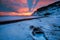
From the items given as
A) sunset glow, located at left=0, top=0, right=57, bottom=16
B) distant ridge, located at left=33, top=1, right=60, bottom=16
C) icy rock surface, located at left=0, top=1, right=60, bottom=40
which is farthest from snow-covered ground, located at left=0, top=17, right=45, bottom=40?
distant ridge, located at left=33, top=1, right=60, bottom=16

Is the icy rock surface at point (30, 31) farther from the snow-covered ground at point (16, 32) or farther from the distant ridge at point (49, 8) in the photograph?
the distant ridge at point (49, 8)

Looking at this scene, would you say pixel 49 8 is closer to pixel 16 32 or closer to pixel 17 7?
pixel 17 7

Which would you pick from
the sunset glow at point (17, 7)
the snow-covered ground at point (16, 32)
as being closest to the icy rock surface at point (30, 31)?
the snow-covered ground at point (16, 32)

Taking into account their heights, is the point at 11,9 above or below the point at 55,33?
above

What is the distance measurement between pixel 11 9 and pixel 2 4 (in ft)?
0.35

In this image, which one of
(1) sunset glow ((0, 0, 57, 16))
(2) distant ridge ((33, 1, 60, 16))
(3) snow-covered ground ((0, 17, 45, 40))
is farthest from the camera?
(2) distant ridge ((33, 1, 60, 16))

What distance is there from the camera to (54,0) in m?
1.59

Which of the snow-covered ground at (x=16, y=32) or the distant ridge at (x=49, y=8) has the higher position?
the distant ridge at (x=49, y=8)

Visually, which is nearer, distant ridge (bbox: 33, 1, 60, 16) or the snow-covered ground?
the snow-covered ground

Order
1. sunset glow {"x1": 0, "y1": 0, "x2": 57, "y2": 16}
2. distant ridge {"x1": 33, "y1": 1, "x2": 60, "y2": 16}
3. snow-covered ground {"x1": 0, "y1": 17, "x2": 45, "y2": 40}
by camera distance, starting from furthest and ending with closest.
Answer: distant ridge {"x1": 33, "y1": 1, "x2": 60, "y2": 16}, sunset glow {"x1": 0, "y1": 0, "x2": 57, "y2": 16}, snow-covered ground {"x1": 0, "y1": 17, "x2": 45, "y2": 40}

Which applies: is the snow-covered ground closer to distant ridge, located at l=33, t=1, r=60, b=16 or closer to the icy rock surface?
the icy rock surface

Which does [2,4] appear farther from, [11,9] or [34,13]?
[34,13]

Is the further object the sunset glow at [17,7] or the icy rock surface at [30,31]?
the sunset glow at [17,7]

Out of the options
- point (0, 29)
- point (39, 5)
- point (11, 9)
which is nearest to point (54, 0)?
point (39, 5)
